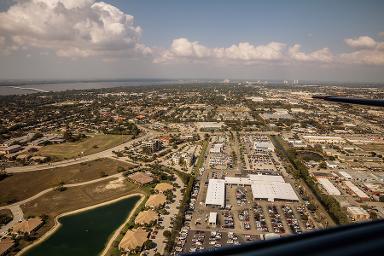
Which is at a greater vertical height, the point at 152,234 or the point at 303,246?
the point at 303,246

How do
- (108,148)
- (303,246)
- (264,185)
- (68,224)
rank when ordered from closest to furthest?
(303,246)
(68,224)
(264,185)
(108,148)

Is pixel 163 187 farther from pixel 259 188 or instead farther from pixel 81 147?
pixel 81 147

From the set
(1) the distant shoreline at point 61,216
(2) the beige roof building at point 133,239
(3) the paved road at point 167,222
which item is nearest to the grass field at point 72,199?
(1) the distant shoreline at point 61,216

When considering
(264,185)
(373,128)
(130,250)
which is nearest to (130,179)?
(130,250)

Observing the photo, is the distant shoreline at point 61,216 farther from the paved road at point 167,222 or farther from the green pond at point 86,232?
the paved road at point 167,222

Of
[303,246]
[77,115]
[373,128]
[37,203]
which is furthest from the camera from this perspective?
[77,115]

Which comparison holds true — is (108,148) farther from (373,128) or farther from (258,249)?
(373,128)

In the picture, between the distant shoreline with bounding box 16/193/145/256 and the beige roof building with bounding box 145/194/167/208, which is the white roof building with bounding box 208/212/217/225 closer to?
the beige roof building with bounding box 145/194/167/208
